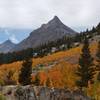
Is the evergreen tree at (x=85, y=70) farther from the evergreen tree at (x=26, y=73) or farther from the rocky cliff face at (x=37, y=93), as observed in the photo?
the rocky cliff face at (x=37, y=93)

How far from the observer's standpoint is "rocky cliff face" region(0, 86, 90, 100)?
162 ft

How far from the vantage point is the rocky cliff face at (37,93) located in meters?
49.5

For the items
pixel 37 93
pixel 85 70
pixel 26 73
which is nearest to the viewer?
pixel 37 93

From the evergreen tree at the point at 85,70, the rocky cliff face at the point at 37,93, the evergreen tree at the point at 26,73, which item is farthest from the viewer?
the evergreen tree at the point at 85,70

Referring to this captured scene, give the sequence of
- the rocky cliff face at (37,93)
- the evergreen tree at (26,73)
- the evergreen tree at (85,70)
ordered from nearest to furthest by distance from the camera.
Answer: the rocky cliff face at (37,93) < the evergreen tree at (26,73) < the evergreen tree at (85,70)

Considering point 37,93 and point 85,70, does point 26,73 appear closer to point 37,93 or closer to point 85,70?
point 85,70

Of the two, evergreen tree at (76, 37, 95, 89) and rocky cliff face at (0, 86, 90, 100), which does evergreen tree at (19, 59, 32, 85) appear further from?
rocky cliff face at (0, 86, 90, 100)

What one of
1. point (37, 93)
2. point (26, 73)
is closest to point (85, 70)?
point (26, 73)

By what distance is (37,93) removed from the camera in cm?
5116

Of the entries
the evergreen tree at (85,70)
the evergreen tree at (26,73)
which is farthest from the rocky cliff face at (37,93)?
the evergreen tree at (85,70)

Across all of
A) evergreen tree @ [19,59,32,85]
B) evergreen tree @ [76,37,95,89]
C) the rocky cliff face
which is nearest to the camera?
the rocky cliff face

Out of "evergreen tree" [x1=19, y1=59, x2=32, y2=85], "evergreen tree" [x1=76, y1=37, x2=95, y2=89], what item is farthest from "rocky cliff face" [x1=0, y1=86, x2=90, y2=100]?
"evergreen tree" [x1=76, y1=37, x2=95, y2=89]

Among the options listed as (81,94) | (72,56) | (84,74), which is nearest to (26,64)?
(84,74)

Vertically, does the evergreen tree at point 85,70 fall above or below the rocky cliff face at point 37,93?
above
